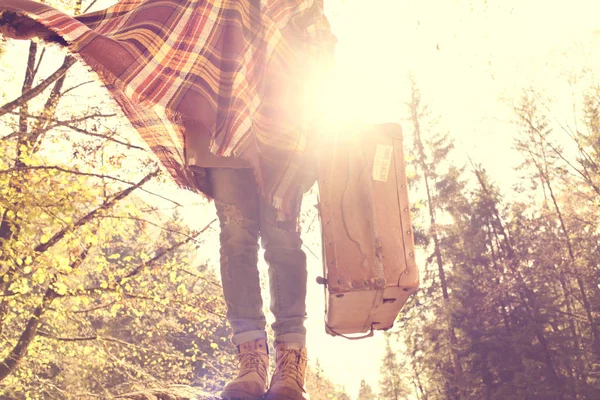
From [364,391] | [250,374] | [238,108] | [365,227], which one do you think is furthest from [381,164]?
[364,391]

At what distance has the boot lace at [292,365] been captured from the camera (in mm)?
2042

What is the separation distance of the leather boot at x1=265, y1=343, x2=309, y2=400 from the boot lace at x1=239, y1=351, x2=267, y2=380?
0.19 feet

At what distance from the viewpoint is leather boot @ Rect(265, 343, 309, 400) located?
1.95m

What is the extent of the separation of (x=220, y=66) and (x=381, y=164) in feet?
2.73

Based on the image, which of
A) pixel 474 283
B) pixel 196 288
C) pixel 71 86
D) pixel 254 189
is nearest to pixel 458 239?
pixel 474 283

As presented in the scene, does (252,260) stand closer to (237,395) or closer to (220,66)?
(237,395)


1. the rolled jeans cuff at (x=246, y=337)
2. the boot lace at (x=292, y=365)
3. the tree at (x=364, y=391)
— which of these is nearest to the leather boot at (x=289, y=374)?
the boot lace at (x=292, y=365)

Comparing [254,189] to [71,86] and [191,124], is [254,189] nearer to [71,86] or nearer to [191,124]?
[191,124]

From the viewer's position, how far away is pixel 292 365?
2076 millimetres

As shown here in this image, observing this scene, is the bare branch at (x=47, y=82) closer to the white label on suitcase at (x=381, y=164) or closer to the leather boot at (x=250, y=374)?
the leather boot at (x=250, y=374)

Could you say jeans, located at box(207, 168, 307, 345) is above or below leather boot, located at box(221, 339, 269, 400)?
above

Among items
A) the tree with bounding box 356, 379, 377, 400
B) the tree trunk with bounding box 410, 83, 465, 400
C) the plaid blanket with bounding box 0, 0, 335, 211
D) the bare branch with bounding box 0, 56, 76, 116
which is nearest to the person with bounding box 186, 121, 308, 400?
the plaid blanket with bounding box 0, 0, 335, 211

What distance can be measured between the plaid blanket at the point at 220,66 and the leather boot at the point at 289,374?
Answer: 26.1 inches

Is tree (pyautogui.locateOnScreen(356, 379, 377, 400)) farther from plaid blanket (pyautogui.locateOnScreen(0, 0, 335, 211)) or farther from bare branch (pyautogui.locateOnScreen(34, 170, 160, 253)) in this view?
plaid blanket (pyautogui.locateOnScreen(0, 0, 335, 211))
